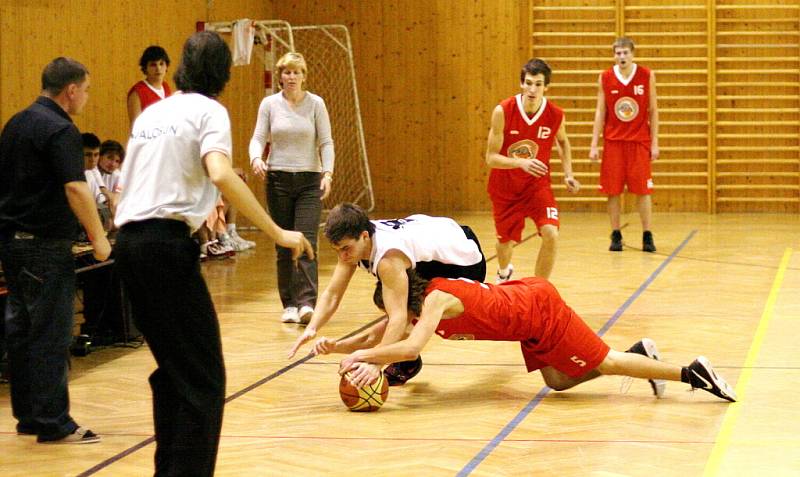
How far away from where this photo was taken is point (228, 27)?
13586 mm

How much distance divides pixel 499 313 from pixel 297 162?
9.64 ft

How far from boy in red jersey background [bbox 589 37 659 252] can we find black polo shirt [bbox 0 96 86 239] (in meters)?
7.60

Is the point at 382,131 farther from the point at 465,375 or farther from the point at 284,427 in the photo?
the point at 284,427

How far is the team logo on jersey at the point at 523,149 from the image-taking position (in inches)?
352

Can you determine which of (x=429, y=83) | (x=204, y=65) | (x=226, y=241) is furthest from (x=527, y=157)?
(x=429, y=83)

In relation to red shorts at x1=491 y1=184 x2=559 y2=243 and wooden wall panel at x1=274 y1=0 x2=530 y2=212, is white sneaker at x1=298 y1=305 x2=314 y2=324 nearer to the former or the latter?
red shorts at x1=491 y1=184 x2=559 y2=243

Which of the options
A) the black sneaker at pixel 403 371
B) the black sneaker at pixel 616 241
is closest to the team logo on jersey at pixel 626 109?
the black sneaker at pixel 616 241

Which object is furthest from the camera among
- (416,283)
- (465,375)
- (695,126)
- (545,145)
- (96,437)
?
(695,126)

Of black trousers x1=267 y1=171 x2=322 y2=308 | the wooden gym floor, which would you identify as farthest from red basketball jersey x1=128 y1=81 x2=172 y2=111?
black trousers x1=267 y1=171 x2=322 y2=308

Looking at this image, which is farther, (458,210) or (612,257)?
(458,210)

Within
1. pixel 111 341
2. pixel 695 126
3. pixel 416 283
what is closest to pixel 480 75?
pixel 695 126

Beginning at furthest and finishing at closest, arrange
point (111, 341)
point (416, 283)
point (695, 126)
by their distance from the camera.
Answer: point (695, 126) < point (111, 341) < point (416, 283)

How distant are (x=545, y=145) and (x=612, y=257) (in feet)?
9.28

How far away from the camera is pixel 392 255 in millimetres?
5602
